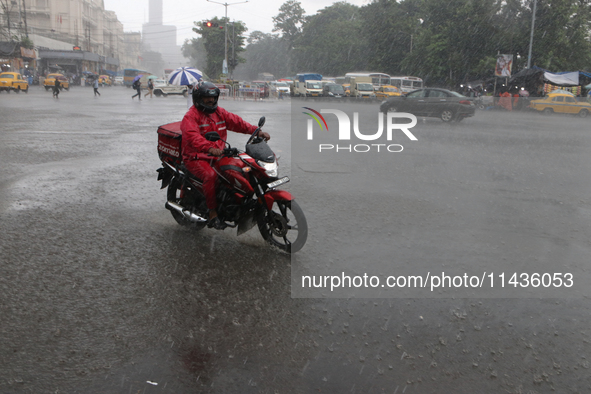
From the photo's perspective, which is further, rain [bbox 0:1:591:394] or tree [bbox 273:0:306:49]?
tree [bbox 273:0:306:49]

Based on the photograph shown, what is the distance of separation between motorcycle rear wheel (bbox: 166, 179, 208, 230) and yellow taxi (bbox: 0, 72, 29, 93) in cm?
3931

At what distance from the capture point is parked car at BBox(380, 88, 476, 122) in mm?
21891

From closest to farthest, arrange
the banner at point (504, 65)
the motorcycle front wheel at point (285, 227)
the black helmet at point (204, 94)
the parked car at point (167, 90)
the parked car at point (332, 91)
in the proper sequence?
1. the motorcycle front wheel at point (285, 227)
2. the black helmet at point (204, 94)
3. the banner at point (504, 65)
4. the parked car at point (167, 90)
5. the parked car at point (332, 91)

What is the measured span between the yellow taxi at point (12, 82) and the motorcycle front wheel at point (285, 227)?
4063cm

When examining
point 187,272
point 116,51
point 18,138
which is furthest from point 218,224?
point 116,51

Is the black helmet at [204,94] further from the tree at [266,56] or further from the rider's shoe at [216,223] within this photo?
the tree at [266,56]

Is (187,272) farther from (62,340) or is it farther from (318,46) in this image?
(318,46)

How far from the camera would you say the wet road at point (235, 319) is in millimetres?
2885

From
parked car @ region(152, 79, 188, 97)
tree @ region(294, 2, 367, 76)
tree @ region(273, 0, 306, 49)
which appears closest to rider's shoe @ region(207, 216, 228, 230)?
parked car @ region(152, 79, 188, 97)

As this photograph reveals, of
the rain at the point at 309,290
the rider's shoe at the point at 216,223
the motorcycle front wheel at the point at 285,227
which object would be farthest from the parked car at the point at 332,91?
the motorcycle front wheel at the point at 285,227

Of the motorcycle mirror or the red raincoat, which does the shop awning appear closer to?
the red raincoat

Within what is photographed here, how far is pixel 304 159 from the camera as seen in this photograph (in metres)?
10.8

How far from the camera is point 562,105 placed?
3020 cm

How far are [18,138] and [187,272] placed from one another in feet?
33.0
